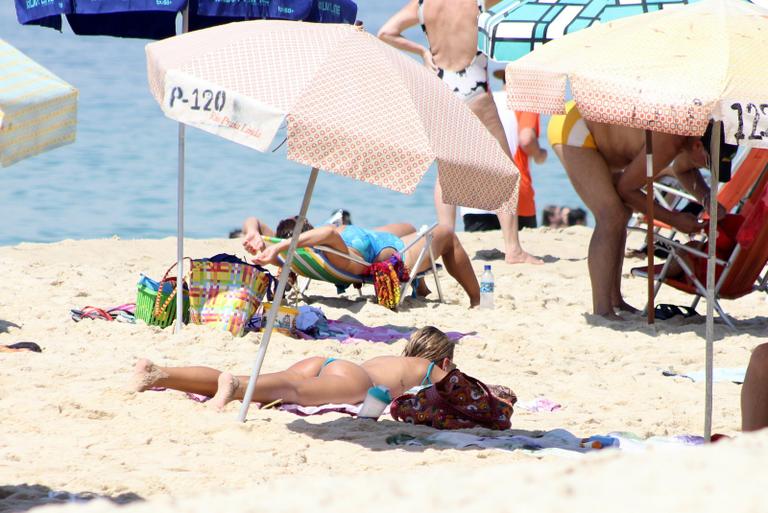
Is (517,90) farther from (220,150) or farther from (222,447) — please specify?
(220,150)

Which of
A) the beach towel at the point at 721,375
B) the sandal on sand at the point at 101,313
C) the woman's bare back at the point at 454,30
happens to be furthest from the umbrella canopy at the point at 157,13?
the beach towel at the point at 721,375

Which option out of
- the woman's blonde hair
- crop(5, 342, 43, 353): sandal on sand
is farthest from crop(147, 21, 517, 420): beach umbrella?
crop(5, 342, 43, 353): sandal on sand

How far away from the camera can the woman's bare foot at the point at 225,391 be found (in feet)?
16.5

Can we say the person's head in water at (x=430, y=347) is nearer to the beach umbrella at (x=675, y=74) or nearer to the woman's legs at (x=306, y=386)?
the woman's legs at (x=306, y=386)

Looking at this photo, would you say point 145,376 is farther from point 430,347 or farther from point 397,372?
point 430,347

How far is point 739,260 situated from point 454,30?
2982mm

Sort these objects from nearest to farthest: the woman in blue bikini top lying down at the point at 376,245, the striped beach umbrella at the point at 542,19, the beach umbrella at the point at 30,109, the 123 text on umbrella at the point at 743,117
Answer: the beach umbrella at the point at 30,109 → the 123 text on umbrella at the point at 743,117 → the woman in blue bikini top lying down at the point at 376,245 → the striped beach umbrella at the point at 542,19

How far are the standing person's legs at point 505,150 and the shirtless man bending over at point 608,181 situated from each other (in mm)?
1528

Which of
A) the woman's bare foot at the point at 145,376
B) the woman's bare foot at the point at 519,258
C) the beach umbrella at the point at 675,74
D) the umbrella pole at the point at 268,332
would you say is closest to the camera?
the beach umbrella at the point at 675,74

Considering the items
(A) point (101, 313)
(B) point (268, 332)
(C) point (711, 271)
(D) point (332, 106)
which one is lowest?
(A) point (101, 313)

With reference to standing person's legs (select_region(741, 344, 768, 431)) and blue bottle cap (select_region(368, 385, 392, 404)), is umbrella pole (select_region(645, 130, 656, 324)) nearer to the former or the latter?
blue bottle cap (select_region(368, 385, 392, 404))

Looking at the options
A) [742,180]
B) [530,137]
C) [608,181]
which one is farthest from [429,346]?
[530,137]

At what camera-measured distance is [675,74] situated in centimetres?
494

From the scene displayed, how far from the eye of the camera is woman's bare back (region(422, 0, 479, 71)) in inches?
360
